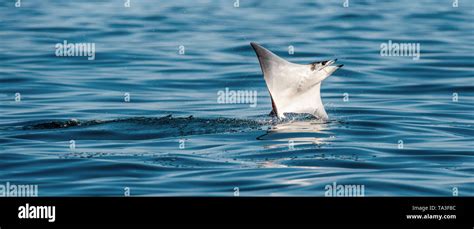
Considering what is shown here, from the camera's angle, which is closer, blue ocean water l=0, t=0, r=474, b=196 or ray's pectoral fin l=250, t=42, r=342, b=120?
blue ocean water l=0, t=0, r=474, b=196

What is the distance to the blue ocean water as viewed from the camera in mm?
14117

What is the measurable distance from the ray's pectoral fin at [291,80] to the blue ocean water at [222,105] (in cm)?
34

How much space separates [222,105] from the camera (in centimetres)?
2073

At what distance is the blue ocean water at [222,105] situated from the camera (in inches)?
556

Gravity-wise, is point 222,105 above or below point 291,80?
below

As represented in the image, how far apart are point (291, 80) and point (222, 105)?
4.07 meters

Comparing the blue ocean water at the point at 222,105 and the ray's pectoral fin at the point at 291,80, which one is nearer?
the blue ocean water at the point at 222,105

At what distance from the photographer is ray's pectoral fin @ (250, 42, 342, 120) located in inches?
652

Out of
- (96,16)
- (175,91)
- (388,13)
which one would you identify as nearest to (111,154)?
(175,91)

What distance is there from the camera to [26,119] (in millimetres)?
18875

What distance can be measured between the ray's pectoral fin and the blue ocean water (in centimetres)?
34
